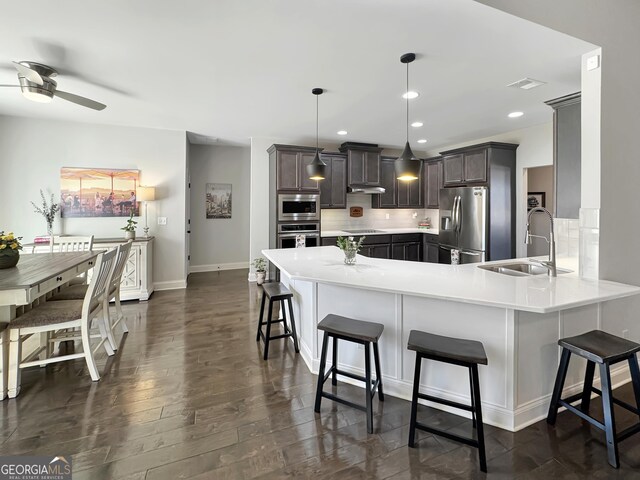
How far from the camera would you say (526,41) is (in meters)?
2.36

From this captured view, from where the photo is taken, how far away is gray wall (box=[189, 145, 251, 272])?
21.5 ft

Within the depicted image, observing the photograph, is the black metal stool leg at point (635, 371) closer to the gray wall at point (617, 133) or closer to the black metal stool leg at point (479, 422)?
the gray wall at point (617, 133)

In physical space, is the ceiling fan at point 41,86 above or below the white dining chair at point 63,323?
above

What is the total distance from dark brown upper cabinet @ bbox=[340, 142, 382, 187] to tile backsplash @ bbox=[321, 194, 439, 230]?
1.70 feet

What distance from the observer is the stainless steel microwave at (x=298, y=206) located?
536cm

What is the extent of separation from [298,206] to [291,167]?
69cm

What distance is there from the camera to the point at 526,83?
3219 millimetres

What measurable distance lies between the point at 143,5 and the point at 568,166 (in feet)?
12.1

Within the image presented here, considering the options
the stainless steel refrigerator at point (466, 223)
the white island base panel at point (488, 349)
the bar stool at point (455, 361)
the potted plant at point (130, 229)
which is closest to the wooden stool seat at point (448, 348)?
the bar stool at point (455, 361)

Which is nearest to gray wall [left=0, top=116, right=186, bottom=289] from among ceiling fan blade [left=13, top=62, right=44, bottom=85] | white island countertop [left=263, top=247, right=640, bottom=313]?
ceiling fan blade [left=13, top=62, right=44, bottom=85]

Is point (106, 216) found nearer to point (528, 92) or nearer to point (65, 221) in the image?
point (65, 221)

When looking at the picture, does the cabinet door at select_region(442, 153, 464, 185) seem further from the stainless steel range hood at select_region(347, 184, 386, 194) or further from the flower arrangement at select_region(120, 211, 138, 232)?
the flower arrangement at select_region(120, 211, 138, 232)

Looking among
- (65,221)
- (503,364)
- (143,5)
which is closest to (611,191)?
(503,364)

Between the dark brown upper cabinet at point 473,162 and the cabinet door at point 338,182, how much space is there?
191cm
